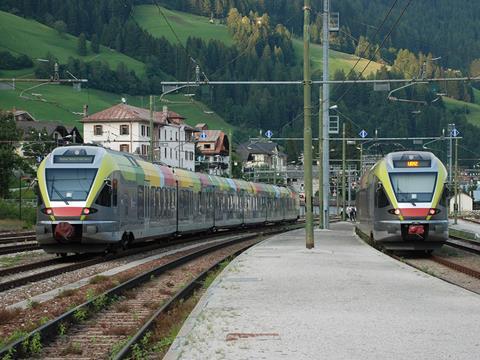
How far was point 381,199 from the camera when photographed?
29797 millimetres

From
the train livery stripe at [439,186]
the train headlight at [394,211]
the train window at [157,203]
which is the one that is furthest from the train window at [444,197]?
the train window at [157,203]

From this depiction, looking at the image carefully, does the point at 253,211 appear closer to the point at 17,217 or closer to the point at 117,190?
the point at 17,217

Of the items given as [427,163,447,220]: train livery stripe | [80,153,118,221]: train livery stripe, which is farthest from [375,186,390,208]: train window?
[80,153,118,221]: train livery stripe

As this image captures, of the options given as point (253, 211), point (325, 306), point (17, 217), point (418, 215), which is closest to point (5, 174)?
point (17, 217)

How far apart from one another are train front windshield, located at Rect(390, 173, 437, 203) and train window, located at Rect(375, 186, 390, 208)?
424 mm

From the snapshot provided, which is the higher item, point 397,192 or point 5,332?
point 397,192

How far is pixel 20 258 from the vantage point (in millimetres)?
27953

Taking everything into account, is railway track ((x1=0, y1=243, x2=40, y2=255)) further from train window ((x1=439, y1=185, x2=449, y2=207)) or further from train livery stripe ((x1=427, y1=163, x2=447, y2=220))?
train window ((x1=439, y1=185, x2=449, y2=207))

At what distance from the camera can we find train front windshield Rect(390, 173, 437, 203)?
2905cm

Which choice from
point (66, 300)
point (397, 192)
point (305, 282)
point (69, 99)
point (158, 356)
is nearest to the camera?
point (158, 356)

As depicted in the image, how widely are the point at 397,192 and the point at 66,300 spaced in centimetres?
1553

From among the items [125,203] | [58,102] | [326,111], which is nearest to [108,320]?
[125,203]

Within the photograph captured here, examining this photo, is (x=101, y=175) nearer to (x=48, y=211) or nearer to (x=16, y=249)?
(x=48, y=211)

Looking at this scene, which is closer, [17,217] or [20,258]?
[20,258]
